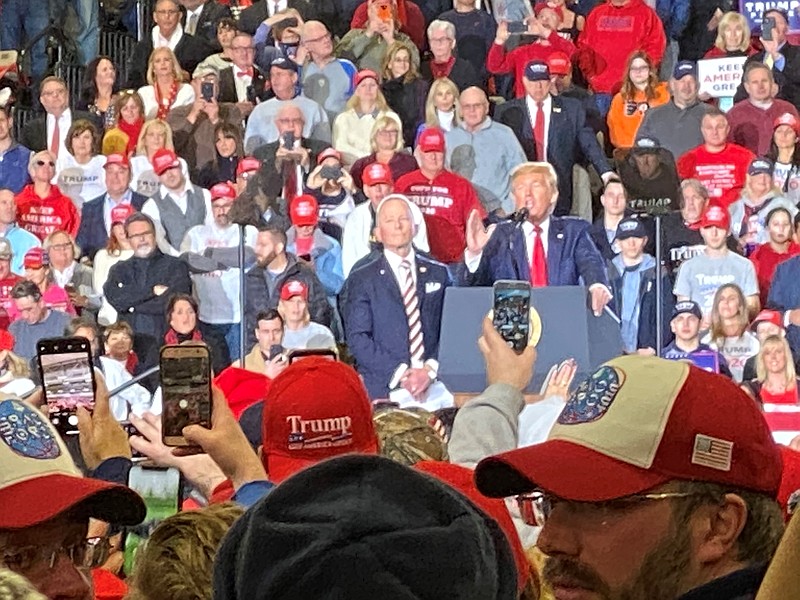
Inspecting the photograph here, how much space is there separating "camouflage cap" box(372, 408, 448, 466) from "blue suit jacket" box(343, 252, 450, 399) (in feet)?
24.8

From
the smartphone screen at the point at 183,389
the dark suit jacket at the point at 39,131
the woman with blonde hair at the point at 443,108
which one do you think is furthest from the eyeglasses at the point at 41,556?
the dark suit jacket at the point at 39,131

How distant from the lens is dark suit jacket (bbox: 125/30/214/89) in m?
14.4

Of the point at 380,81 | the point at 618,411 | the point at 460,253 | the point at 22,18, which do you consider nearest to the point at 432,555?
the point at 618,411

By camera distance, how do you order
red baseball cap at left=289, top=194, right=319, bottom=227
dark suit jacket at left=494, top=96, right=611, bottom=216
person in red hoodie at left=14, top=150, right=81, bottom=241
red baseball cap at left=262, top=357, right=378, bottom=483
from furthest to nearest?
person in red hoodie at left=14, top=150, right=81, bottom=241
dark suit jacket at left=494, top=96, right=611, bottom=216
red baseball cap at left=289, top=194, right=319, bottom=227
red baseball cap at left=262, top=357, right=378, bottom=483

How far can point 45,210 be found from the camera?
12922mm

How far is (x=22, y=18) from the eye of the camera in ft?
50.7

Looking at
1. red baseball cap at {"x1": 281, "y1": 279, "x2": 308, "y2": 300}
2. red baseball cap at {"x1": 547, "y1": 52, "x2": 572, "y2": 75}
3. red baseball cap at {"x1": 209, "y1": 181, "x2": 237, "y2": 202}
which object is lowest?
red baseball cap at {"x1": 281, "y1": 279, "x2": 308, "y2": 300}

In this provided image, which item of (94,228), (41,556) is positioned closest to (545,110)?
(94,228)

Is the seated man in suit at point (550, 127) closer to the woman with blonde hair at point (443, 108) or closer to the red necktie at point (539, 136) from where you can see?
the red necktie at point (539, 136)

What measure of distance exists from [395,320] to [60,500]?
853 centimetres

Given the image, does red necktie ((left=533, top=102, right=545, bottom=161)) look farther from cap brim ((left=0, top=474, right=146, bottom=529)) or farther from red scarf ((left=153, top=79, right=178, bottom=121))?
cap brim ((left=0, top=474, right=146, bottom=529))

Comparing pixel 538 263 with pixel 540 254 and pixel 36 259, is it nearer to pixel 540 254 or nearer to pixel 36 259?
pixel 540 254

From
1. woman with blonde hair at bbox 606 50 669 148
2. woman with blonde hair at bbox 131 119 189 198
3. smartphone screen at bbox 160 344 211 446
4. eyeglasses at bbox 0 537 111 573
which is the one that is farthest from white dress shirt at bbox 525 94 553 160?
eyeglasses at bbox 0 537 111 573

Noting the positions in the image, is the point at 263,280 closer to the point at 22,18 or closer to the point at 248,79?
the point at 248,79
